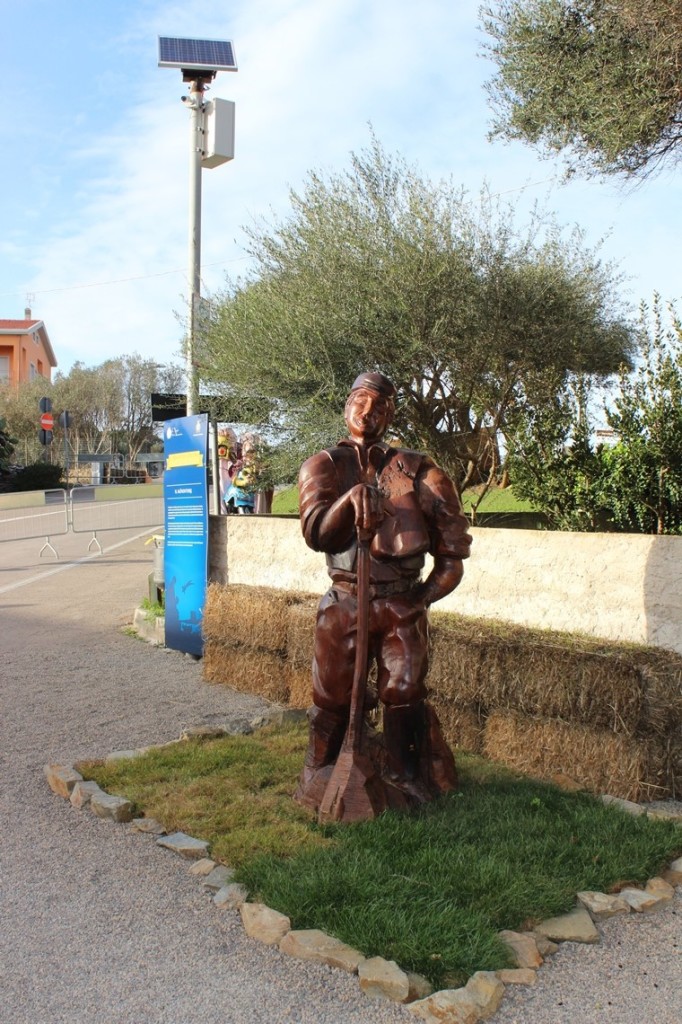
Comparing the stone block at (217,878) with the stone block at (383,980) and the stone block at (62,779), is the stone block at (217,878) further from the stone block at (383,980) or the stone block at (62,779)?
the stone block at (62,779)

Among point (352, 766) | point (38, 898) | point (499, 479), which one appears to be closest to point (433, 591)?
point (352, 766)

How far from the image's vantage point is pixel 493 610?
636 cm

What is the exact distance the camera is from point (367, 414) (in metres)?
3.99

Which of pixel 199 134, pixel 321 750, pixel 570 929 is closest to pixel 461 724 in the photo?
pixel 321 750

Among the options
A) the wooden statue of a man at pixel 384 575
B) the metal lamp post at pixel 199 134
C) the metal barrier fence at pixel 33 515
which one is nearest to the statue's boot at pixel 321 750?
the wooden statue of a man at pixel 384 575

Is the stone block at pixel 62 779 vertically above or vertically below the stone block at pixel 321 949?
below

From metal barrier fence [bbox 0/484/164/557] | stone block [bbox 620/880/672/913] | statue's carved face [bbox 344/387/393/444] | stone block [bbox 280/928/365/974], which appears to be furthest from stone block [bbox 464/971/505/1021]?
metal barrier fence [bbox 0/484/164/557]

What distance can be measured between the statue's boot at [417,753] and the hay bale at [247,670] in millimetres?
2526

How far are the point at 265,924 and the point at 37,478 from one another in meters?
34.1

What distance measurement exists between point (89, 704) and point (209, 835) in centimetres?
288

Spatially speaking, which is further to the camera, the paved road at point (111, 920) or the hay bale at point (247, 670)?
the hay bale at point (247, 670)

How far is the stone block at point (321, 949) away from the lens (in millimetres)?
2820

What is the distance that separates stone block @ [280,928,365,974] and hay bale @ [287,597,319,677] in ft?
10.7

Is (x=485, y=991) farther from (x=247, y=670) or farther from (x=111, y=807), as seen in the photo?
(x=247, y=670)
